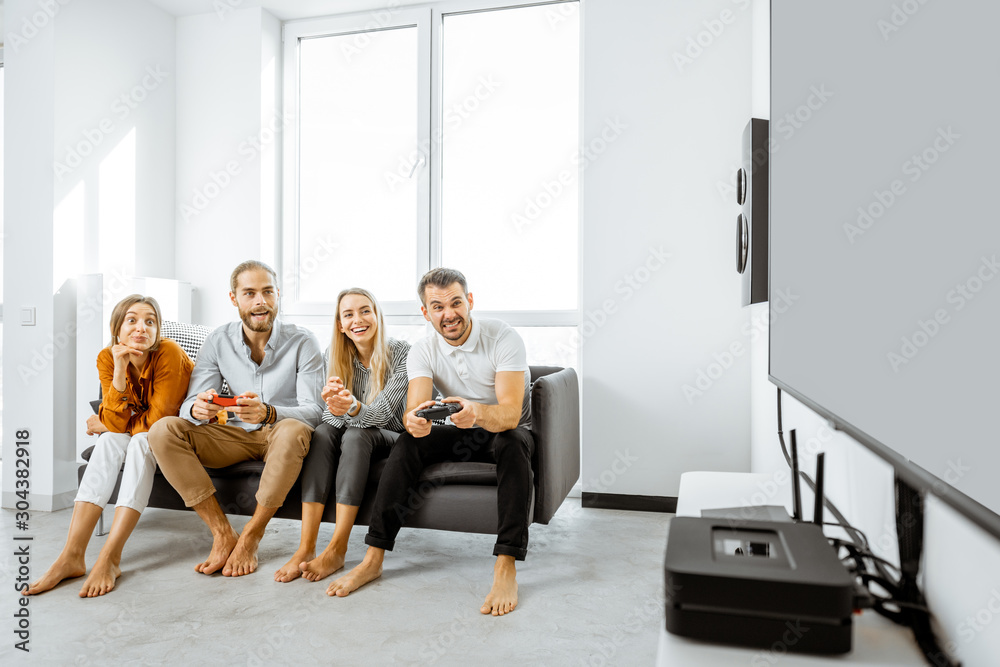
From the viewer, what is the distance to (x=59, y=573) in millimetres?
2133

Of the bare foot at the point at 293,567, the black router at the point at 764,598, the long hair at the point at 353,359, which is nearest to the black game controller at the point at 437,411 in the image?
the long hair at the point at 353,359

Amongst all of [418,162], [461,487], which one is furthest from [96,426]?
[418,162]

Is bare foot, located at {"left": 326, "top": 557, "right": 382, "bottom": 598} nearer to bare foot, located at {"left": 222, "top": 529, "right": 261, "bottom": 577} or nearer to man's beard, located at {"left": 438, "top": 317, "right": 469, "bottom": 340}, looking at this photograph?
bare foot, located at {"left": 222, "top": 529, "right": 261, "bottom": 577}

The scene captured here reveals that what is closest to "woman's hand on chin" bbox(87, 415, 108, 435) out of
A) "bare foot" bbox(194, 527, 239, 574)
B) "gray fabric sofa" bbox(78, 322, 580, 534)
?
"gray fabric sofa" bbox(78, 322, 580, 534)

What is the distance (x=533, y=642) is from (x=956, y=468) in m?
1.47

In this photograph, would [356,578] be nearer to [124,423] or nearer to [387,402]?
[387,402]

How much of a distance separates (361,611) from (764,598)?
5.34 feet

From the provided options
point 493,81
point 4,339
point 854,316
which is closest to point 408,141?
point 493,81

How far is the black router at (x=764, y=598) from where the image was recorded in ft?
1.97

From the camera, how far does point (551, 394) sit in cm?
239

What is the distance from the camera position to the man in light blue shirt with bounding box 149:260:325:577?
2.32 meters

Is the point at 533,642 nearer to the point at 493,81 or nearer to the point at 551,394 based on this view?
the point at 551,394

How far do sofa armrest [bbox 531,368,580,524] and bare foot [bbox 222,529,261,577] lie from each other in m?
1.06

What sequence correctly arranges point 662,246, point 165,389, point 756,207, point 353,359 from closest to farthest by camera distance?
point 756,207 < point 165,389 < point 353,359 < point 662,246
